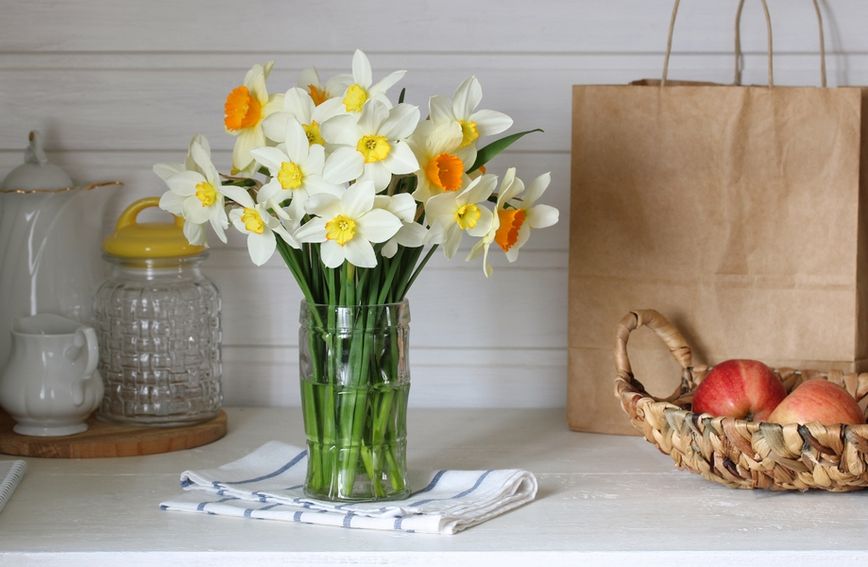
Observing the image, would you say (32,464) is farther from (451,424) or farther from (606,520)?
(606,520)

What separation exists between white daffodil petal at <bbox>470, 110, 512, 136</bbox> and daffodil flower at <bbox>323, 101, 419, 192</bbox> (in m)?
0.07

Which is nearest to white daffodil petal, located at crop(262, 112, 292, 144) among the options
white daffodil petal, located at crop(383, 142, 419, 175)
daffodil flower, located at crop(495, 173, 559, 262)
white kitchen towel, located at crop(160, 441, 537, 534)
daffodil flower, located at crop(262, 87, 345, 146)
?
daffodil flower, located at crop(262, 87, 345, 146)

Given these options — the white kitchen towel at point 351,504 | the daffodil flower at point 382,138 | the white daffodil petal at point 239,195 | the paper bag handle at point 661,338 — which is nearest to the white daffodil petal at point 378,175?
the daffodil flower at point 382,138

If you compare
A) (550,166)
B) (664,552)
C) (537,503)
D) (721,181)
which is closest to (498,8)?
(550,166)

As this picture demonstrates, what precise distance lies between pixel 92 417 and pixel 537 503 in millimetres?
600

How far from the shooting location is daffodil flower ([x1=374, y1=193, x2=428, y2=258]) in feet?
3.06

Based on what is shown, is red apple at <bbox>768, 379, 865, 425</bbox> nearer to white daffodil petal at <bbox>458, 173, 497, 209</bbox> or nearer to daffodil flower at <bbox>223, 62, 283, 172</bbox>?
white daffodil petal at <bbox>458, 173, 497, 209</bbox>

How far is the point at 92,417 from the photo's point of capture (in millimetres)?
1344

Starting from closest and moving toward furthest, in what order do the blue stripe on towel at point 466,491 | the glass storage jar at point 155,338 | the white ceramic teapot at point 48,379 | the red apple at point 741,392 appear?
the blue stripe on towel at point 466,491
the red apple at point 741,392
the white ceramic teapot at point 48,379
the glass storage jar at point 155,338

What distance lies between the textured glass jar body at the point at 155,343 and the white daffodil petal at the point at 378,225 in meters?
0.46

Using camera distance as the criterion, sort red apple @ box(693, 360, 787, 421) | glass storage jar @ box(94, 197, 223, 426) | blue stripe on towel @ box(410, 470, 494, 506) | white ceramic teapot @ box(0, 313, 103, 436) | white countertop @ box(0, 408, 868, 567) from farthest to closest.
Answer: glass storage jar @ box(94, 197, 223, 426)
white ceramic teapot @ box(0, 313, 103, 436)
red apple @ box(693, 360, 787, 421)
blue stripe on towel @ box(410, 470, 494, 506)
white countertop @ box(0, 408, 868, 567)

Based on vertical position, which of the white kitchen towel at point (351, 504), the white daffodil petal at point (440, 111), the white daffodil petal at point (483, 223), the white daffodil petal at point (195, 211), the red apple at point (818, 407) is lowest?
the white kitchen towel at point (351, 504)

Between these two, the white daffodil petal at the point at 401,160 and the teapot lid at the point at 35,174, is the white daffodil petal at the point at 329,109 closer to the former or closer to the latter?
the white daffodil petal at the point at 401,160

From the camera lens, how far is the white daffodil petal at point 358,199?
91 centimetres
